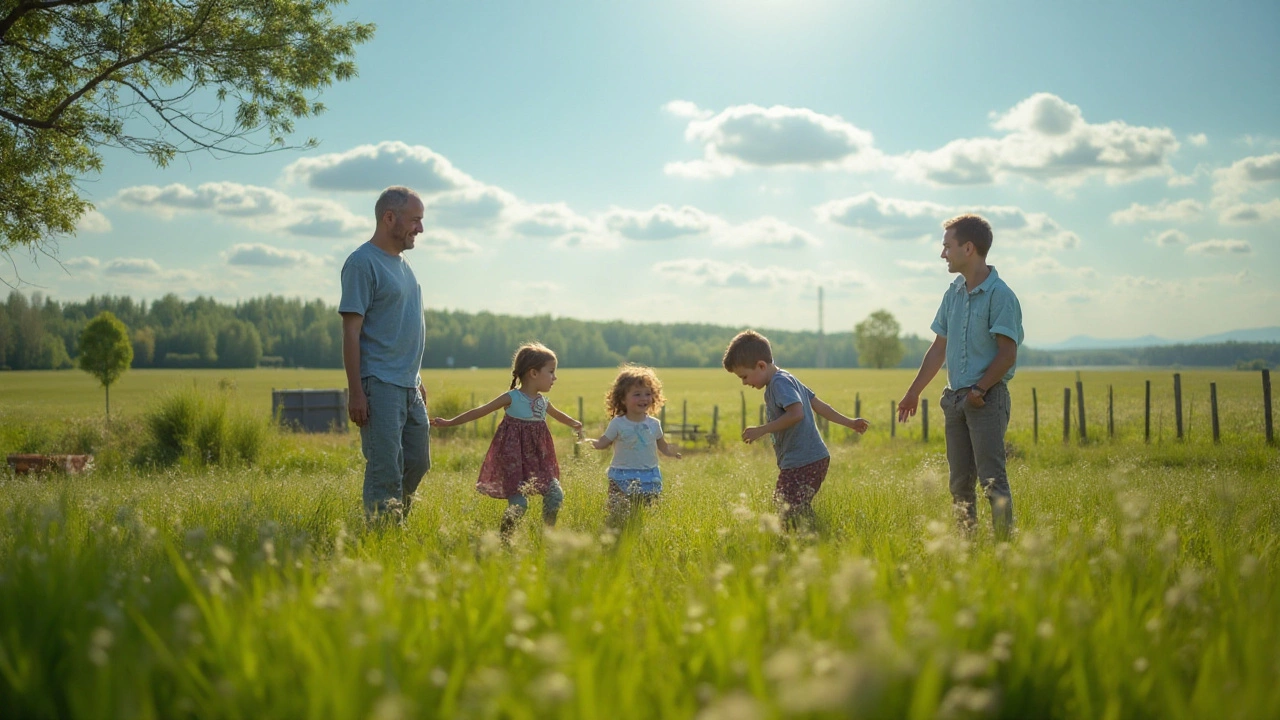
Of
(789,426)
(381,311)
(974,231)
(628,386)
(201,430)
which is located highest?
(974,231)

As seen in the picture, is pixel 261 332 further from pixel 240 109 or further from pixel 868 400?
pixel 240 109

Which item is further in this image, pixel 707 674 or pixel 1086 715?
pixel 707 674

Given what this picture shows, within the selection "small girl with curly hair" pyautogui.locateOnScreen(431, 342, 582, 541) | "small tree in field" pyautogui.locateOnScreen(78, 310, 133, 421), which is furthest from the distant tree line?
"small girl with curly hair" pyautogui.locateOnScreen(431, 342, 582, 541)

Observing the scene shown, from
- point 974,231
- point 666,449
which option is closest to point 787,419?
point 666,449

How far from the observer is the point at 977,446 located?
20.6 feet

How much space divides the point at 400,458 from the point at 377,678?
424 centimetres

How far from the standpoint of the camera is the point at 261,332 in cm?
13512

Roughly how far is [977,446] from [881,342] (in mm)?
132426

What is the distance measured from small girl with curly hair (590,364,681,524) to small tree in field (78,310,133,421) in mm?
35088

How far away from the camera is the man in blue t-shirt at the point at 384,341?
19.5ft

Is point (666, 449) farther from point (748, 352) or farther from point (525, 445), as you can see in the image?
point (525, 445)

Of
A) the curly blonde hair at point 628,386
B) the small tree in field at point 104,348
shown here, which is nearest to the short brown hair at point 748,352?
the curly blonde hair at point 628,386

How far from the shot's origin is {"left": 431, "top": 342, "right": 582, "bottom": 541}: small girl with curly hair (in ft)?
22.0

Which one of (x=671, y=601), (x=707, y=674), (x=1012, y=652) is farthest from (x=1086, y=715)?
(x=671, y=601)
